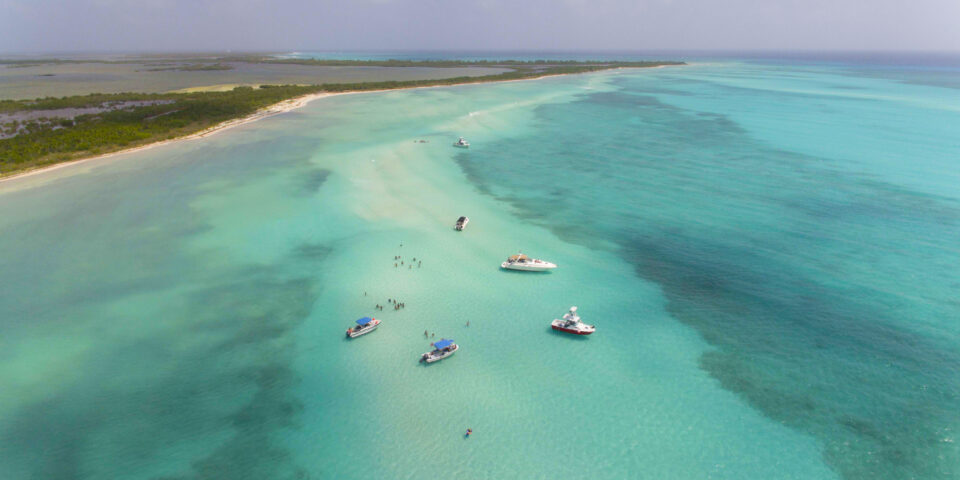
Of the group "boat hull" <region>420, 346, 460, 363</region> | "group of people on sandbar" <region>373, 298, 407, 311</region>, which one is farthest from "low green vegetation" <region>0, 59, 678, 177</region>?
"boat hull" <region>420, 346, 460, 363</region>

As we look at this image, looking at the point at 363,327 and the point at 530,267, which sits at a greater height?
the point at 530,267

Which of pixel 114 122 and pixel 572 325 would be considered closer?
pixel 572 325

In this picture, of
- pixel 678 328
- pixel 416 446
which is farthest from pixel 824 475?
pixel 416 446

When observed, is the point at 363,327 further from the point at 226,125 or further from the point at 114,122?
the point at 114,122

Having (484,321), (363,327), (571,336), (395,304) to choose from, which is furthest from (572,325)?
(363,327)

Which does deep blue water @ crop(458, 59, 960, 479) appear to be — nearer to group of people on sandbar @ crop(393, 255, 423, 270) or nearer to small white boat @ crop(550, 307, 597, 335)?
small white boat @ crop(550, 307, 597, 335)

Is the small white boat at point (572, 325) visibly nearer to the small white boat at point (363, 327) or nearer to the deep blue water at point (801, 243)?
the deep blue water at point (801, 243)

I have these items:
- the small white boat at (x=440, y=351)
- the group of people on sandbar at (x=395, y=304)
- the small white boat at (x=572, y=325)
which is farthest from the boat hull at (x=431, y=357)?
the small white boat at (x=572, y=325)

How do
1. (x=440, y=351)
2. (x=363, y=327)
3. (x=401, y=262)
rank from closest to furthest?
(x=440, y=351) → (x=363, y=327) → (x=401, y=262)
